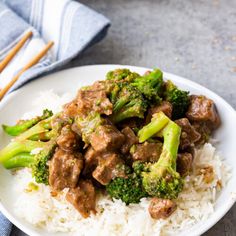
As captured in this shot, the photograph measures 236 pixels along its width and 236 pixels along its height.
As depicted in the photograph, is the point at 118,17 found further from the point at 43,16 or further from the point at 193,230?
the point at 193,230

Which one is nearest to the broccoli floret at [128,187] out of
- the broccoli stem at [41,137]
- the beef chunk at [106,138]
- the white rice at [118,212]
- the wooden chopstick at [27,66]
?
the white rice at [118,212]

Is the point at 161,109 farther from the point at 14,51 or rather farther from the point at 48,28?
the point at 48,28

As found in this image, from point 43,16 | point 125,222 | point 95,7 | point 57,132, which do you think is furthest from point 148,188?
point 95,7

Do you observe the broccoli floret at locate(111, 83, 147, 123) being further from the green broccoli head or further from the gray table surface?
the gray table surface

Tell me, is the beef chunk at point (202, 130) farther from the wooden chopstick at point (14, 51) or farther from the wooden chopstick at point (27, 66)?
the wooden chopstick at point (14, 51)

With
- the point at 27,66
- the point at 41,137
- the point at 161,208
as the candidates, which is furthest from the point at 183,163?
the point at 27,66

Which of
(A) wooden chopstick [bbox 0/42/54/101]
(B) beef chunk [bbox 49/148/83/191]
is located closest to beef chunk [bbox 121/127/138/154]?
(B) beef chunk [bbox 49/148/83/191]
